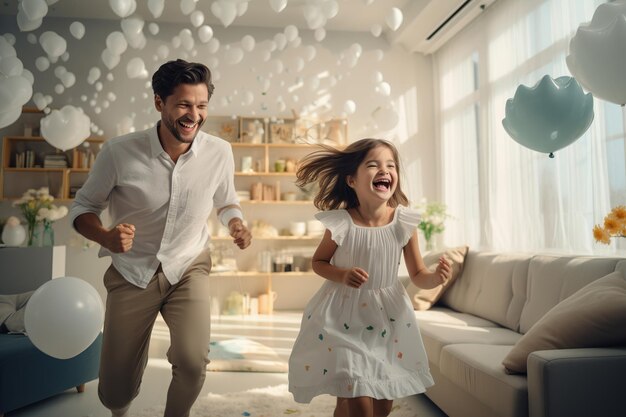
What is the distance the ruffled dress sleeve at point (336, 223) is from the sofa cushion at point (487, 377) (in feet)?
2.79

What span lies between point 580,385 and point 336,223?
101cm

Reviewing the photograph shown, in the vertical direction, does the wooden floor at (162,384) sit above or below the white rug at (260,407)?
below

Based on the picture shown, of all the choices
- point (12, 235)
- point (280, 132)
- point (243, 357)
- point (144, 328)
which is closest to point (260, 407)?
point (144, 328)

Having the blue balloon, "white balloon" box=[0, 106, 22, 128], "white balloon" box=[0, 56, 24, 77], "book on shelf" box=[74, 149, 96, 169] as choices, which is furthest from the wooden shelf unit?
the blue balloon

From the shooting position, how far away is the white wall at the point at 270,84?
21.4 feet

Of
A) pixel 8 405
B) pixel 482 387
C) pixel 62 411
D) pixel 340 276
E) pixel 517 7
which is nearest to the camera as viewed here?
pixel 340 276

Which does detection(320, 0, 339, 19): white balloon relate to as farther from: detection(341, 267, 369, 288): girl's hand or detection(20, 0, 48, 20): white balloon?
detection(341, 267, 369, 288): girl's hand

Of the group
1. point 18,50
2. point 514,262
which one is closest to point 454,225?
point 514,262

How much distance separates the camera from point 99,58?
666cm

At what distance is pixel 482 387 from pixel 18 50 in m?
6.76

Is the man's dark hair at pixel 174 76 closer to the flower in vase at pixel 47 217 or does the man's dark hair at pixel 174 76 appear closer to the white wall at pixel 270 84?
the flower in vase at pixel 47 217

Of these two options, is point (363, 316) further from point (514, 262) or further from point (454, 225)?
point (454, 225)

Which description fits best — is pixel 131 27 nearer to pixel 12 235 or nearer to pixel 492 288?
pixel 12 235

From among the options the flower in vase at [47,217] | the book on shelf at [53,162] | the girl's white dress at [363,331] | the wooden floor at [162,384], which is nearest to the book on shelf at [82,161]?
the book on shelf at [53,162]
